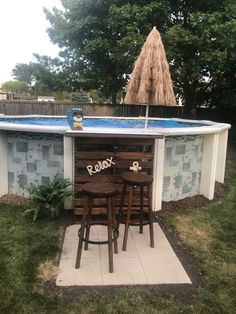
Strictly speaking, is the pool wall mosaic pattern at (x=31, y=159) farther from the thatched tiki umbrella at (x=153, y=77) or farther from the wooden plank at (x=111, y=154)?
the thatched tiki umbrella at (x=153, y=77)

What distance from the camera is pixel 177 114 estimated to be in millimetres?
14102

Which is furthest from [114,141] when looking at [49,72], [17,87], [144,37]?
[17,87]

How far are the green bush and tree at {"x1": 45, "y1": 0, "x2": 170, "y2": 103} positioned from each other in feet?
24.5

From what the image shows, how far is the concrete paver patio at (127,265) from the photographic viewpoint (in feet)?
9.84

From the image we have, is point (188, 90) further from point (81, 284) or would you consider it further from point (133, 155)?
point (81, 284)

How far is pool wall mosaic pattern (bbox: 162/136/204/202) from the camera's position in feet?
16.4

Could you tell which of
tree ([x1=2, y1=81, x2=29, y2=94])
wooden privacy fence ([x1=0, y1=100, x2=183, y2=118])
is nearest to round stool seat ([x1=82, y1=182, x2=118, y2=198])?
wooden privacy fence ([x1=0, y1=100, x2=183, y2=118])

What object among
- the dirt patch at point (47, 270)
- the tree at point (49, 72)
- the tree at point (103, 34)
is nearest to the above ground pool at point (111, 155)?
the dirt patch at point (47, 270)

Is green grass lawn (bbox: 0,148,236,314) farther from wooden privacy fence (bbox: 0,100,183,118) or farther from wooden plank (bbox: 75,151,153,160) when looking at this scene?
wooden privacy fence (bbox: 0,100,183,118)

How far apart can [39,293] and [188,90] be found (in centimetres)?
1198

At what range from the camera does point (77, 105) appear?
12820 mm

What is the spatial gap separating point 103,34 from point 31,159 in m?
8.76

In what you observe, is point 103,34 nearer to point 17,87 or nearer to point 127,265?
point 127,265

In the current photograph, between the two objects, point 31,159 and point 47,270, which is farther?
point 31,159
